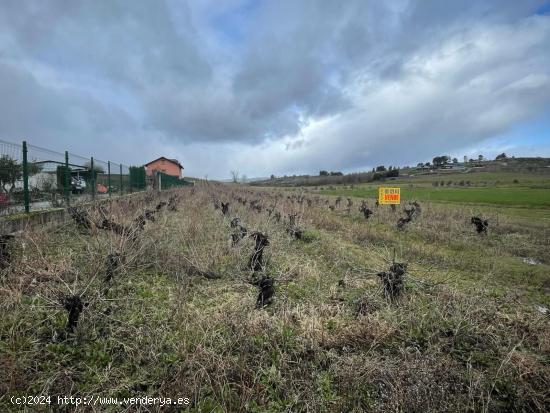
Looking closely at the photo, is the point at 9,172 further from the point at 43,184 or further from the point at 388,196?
the point at 388,196

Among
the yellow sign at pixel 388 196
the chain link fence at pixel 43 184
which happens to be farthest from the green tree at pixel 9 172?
the yellow sign at pixel 388 196

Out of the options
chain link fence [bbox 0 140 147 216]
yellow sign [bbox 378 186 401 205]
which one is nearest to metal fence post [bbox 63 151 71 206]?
chain link fence [bbox 0 140 147 216]

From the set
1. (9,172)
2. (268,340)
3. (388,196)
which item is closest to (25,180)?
(9,172)

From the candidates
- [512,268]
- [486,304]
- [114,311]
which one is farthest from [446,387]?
[512,268]

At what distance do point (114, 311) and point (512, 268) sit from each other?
28.6ft

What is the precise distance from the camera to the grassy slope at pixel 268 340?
Answer: 8.99 ft

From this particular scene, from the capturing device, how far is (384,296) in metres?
4.69

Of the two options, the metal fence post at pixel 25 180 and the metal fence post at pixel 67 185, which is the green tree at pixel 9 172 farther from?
the metal fence post at pixel 67 185

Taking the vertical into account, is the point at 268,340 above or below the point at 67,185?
below

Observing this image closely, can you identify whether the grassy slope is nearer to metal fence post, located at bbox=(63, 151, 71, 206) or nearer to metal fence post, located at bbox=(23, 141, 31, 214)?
metal fence post, located at bbox=(23, 141, 31, 214)

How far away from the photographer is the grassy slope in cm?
274

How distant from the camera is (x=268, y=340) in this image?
3.44m

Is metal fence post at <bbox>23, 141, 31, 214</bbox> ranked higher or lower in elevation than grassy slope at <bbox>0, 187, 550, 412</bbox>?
higher

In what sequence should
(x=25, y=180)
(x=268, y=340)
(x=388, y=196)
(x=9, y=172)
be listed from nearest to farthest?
(x=268, y=340) → (x=9, y=172) → (x=25, y=180) → (x=388, y=196)
